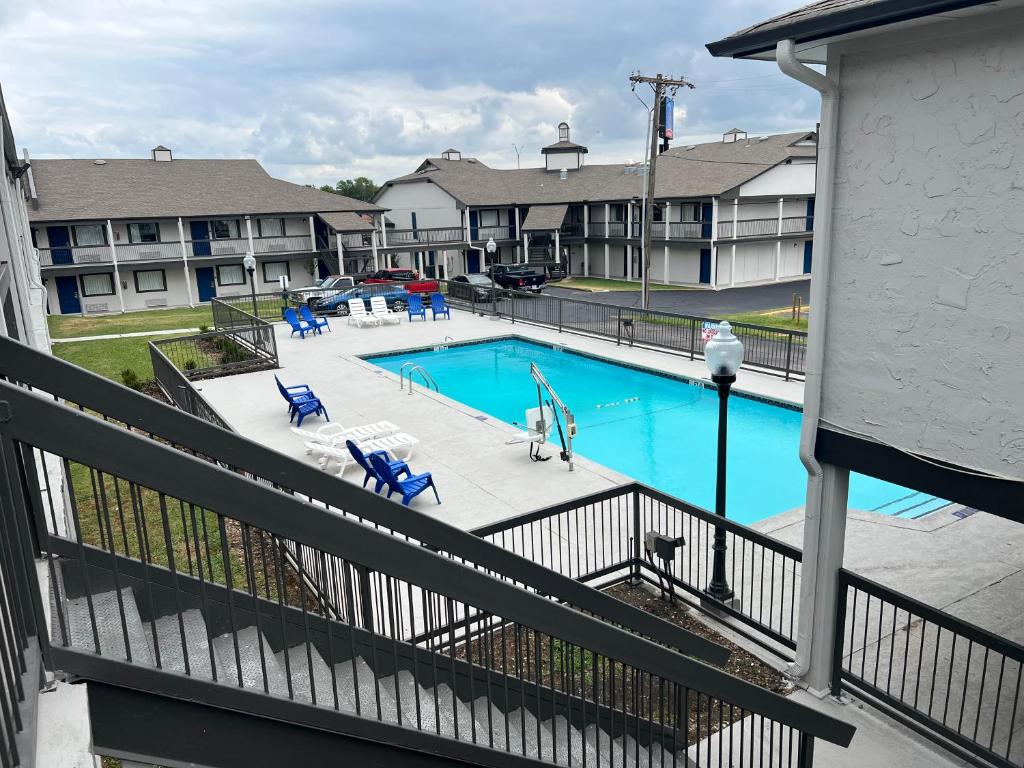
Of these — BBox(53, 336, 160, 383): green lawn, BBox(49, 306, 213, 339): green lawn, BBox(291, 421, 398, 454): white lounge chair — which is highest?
BBox(291, 421, 398, 454): white lounge chair

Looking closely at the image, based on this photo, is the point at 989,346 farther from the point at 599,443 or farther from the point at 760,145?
the point at 760,145

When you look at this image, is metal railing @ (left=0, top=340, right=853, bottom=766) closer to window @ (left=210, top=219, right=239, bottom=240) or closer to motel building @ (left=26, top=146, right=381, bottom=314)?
motel building @ (left=26, top=146, right=381, bottom=314)

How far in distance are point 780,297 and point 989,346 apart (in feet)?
115

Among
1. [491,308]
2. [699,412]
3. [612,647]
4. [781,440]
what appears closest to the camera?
[612,647]

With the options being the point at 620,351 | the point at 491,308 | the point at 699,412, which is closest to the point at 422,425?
A: the point at 699,412

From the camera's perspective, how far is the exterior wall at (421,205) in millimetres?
50969

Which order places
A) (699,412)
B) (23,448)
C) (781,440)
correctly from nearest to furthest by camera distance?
(23,448) → (781,440) → (699,412)

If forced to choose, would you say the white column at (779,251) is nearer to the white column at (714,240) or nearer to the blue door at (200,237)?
the white column at (714,240)

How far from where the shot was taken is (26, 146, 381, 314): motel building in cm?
3959

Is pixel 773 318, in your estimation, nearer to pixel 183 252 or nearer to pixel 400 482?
pixel 400 482

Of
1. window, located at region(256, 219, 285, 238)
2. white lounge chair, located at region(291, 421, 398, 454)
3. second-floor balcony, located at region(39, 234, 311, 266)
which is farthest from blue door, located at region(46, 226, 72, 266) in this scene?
white lounge chair, located at region(291, 421, 398, 454)

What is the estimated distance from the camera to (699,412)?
760 inches

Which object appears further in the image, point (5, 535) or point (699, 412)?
point (699, 412)

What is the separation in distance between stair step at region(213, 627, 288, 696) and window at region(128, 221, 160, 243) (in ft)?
141
